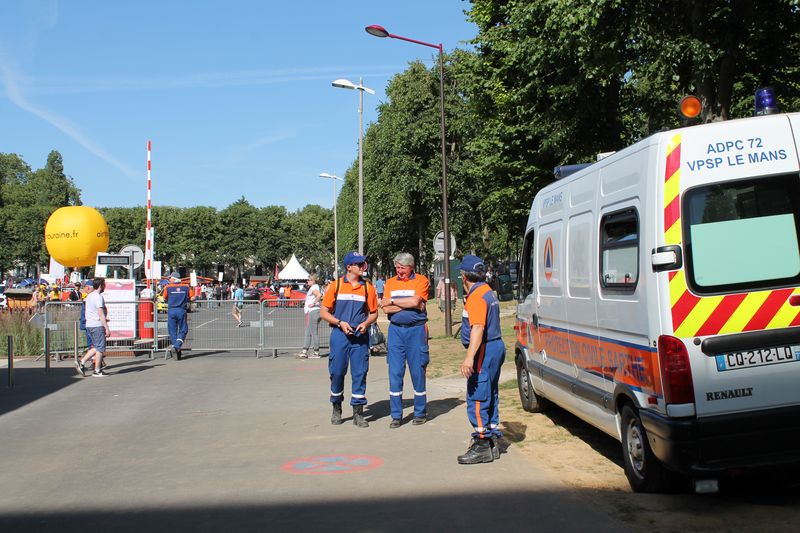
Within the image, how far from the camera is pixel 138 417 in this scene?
1004 centimetres

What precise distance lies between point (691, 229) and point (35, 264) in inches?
3559

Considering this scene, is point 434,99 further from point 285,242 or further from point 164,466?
point 285,242

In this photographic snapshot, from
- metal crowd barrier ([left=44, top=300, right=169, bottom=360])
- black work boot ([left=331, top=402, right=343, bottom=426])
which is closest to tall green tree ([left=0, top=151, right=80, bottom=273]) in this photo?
metal crowd barrier ([left=44, top=300, right=169, bottom=360])

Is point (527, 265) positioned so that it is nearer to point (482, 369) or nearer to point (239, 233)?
point (482, 369)

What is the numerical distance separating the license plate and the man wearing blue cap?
227 centimetres

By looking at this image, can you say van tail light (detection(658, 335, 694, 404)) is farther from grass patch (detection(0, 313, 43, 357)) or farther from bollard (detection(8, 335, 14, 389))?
grass patch (detection(0, 313, 43, 357))

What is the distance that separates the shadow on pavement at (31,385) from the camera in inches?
452

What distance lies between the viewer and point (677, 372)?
5.11 metres

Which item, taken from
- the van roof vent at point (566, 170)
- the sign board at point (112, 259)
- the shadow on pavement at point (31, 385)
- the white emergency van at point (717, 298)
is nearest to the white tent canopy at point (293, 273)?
the sign board at point (112, 259)

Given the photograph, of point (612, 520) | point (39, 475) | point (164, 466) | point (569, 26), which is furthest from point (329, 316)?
point (569, 26)

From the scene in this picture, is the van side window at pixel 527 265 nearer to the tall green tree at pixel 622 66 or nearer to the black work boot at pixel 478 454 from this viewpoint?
the black work boot at pixel 478 454

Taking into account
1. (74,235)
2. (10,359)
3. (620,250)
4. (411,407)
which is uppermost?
(74,235)

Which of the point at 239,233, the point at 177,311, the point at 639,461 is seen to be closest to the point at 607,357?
the point at 639,461

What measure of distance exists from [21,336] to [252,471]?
14.0m
